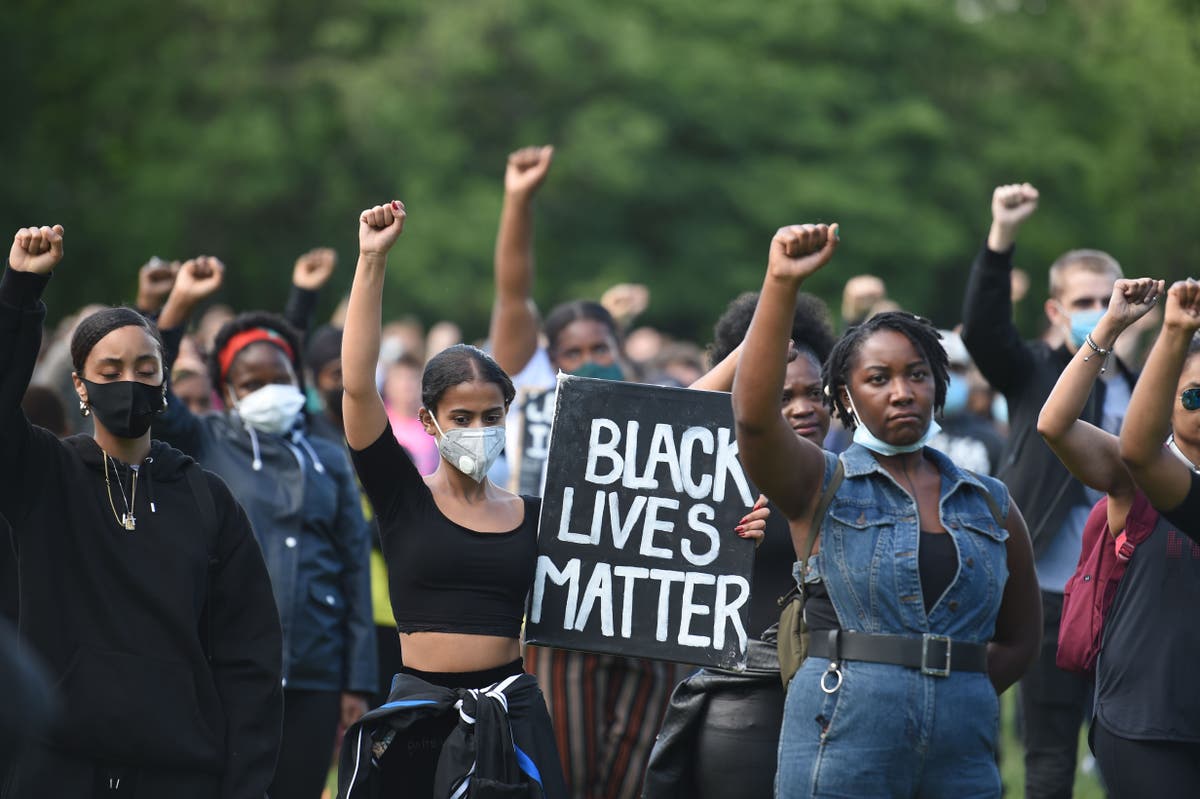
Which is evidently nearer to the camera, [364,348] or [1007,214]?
[364,348]

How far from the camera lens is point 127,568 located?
5.46 metres

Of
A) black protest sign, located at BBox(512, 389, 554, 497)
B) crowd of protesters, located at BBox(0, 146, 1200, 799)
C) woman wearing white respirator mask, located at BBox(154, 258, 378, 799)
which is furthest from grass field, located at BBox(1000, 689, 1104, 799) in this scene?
woman wearing white respirator mask, located at BBox(154, 258, 378, 799)

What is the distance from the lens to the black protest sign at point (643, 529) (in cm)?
606

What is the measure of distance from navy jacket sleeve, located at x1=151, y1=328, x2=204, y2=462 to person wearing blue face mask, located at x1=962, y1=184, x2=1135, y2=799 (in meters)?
3.46

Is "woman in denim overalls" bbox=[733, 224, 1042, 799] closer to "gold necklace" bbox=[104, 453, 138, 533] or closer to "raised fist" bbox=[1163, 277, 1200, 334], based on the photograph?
"raised fist" bbox=[1163, 277, 1200, 334]

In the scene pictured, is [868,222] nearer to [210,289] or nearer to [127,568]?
[210,289]

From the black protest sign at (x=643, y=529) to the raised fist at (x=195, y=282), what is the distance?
203 cm

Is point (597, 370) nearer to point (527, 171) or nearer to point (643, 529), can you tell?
point (527, 171)

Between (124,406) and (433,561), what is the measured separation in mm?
1119

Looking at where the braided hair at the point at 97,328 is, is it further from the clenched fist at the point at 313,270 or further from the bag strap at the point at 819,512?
the clenched fist at the point at 313,270

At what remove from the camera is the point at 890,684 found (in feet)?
16.3

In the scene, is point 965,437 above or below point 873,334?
below

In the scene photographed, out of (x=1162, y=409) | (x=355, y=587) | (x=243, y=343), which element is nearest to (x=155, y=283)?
(x=243, y=343)

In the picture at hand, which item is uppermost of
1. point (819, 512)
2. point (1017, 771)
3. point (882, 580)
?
point (819, 512)
